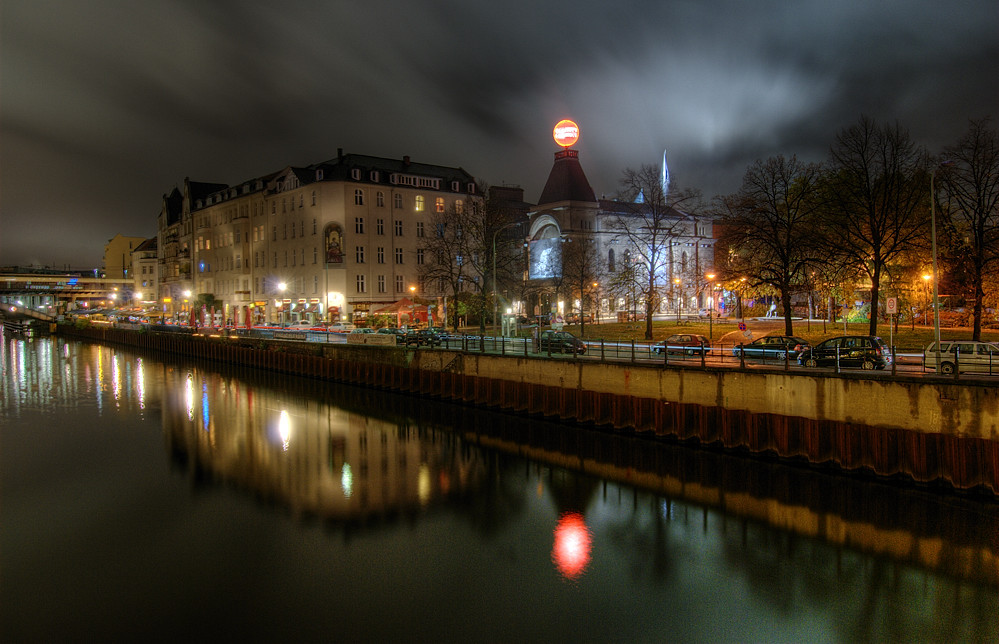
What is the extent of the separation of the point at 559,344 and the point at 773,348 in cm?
1045

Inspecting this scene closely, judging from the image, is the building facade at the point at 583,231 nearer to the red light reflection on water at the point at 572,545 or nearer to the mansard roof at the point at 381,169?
the mansard roof at the point at 381,169

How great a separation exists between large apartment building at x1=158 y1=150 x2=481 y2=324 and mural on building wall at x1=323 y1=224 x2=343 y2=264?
0.11 meters

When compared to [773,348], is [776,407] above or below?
below

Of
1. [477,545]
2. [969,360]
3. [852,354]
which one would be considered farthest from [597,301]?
[477,545]

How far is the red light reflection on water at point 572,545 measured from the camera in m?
16.9

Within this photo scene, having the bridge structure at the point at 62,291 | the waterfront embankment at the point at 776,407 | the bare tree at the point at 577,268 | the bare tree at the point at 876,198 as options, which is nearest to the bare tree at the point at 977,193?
the bare tree at the point at 876,198

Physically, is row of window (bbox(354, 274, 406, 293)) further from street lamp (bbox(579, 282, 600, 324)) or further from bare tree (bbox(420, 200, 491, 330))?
street lamp (bbox(579, 282, 600, 324))

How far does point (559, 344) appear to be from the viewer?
1309 inches

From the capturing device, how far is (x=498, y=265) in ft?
186

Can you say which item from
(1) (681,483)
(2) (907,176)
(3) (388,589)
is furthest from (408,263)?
(3) (388,589)

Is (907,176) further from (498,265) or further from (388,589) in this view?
(388,589)

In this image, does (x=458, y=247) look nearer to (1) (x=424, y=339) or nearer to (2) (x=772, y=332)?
(1) (x=424, y=339)

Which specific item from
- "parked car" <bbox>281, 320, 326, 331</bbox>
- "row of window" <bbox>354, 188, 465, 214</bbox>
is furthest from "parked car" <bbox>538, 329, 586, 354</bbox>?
"row of window" <bbox>354, 188, 465, 214</bbox>

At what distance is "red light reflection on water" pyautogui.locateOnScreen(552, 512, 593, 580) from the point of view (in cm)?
1686
